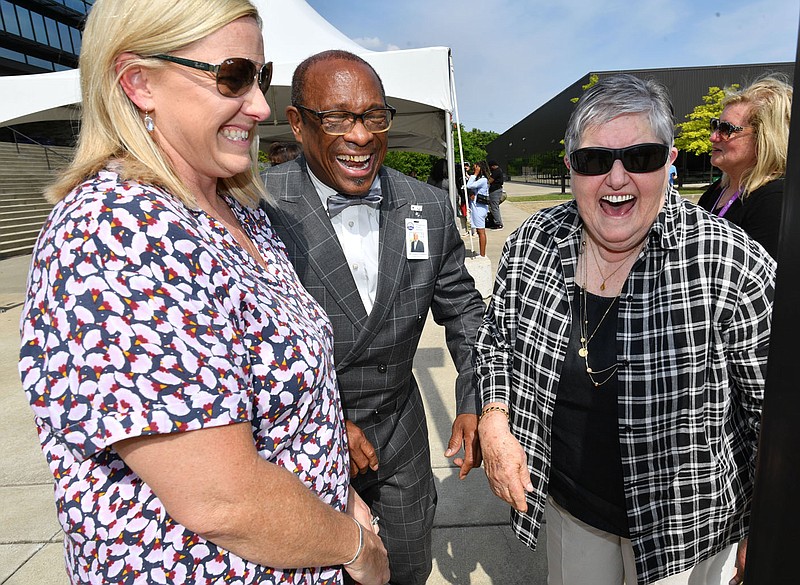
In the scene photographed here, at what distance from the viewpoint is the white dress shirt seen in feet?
6.42

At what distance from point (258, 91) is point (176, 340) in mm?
635

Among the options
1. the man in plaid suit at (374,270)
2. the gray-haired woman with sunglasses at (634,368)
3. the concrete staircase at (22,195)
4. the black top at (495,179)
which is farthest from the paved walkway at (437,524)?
the black top at (495,179)

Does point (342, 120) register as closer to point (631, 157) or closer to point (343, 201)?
point (343, 201)

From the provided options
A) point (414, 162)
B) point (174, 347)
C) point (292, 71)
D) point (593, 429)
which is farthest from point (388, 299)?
point (414, 162)

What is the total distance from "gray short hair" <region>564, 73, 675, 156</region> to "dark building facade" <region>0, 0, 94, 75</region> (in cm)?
3276

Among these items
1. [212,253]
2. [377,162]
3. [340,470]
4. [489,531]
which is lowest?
[489,531]

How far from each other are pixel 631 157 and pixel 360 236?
0.96m

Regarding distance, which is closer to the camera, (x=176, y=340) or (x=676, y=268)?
(x=176, y=340)

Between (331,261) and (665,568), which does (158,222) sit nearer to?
(331,261)

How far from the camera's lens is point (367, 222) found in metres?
2.03

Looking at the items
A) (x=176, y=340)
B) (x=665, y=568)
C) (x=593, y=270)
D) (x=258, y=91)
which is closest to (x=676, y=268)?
(x=593, y=270)

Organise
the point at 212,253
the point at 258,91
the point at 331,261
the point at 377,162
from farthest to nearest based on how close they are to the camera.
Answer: the point at 377,162
the point at 331,261
the point at 258,91
the point at 212,253

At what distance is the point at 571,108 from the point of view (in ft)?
74.6

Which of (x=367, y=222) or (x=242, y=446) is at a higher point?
(x=367, y=222)
